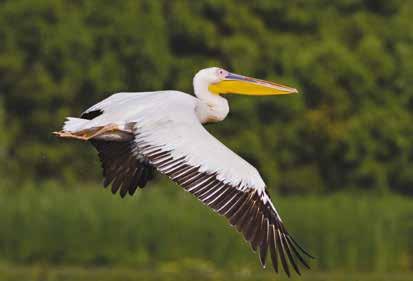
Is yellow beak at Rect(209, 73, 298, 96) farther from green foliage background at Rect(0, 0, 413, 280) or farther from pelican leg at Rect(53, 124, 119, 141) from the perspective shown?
green foliage background at Rect(0, 0, 413, 280)

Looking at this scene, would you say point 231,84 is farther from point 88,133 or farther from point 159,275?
point 159,275

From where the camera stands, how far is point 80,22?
72.1 ft

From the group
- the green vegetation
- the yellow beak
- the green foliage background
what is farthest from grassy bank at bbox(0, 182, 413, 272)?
the yellow beak

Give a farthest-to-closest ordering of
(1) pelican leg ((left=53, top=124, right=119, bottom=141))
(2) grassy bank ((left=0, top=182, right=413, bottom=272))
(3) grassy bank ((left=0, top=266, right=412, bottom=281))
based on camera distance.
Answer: (2) grassy bank ((left=0, top=182, right=413, bottom=272))
(3) grassy bank ((left=0, top=266, right=412, bottom=281))
(1) pelican leg ((left=53, top=124, right=119, bottom=141))

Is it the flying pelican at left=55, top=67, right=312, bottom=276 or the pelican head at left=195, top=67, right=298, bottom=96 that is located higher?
the pelican head at left=195, top=67, right=298, bottom=96

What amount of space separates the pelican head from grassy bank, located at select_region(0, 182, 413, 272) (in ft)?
17.9

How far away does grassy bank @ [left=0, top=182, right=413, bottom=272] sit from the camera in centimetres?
1602

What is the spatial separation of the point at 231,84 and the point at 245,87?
13 cm

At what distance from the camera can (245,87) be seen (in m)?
10.5

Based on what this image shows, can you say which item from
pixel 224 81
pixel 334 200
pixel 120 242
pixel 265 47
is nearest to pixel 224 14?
pixel 265 47

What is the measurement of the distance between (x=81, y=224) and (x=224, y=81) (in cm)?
589

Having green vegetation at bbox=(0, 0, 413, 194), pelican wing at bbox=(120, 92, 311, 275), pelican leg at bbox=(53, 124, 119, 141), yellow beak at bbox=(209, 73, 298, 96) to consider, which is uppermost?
yellow beak at bbox=(209, 73, 298, 96)

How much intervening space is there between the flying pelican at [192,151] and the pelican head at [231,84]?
0.15 m

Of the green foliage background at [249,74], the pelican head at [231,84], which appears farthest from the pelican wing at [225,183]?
the green foliage background at [249,74]
